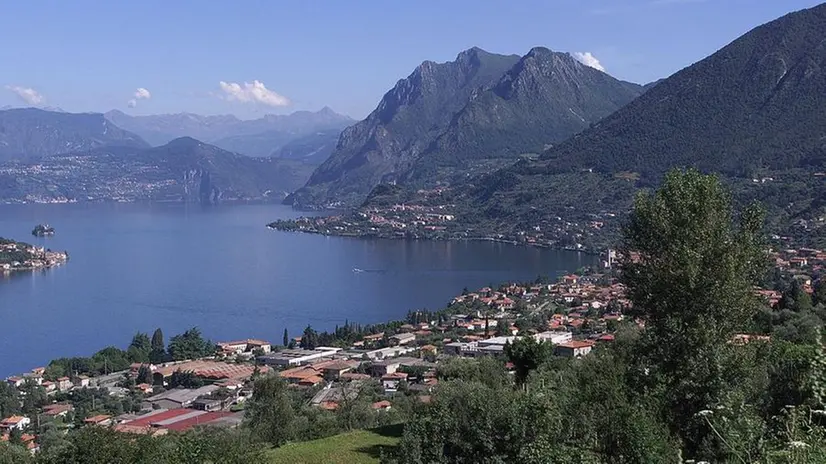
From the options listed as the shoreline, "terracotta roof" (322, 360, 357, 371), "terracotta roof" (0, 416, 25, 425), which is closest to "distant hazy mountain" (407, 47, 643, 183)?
the shoreline

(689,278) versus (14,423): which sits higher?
(689,278)

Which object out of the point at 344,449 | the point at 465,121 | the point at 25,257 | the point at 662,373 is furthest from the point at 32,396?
the point at 465,121

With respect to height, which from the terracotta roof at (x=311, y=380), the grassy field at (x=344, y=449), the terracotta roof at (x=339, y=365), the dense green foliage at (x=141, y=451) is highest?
the dense green foliage at (x=141, y=451)

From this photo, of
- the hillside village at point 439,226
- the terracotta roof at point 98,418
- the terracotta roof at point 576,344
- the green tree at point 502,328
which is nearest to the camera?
the terracotta roof at point 98,418

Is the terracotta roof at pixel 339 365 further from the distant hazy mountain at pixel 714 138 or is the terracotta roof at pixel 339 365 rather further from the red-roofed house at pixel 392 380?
the distant hazy mountain at pixel 714 138

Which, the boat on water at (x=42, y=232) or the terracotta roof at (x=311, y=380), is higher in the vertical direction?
the boat on water at (x=42, y=232)

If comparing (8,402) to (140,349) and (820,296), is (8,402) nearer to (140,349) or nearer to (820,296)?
(140,349)

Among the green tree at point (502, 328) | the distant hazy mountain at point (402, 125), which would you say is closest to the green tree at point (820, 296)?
the green tree at point (502, 328)
